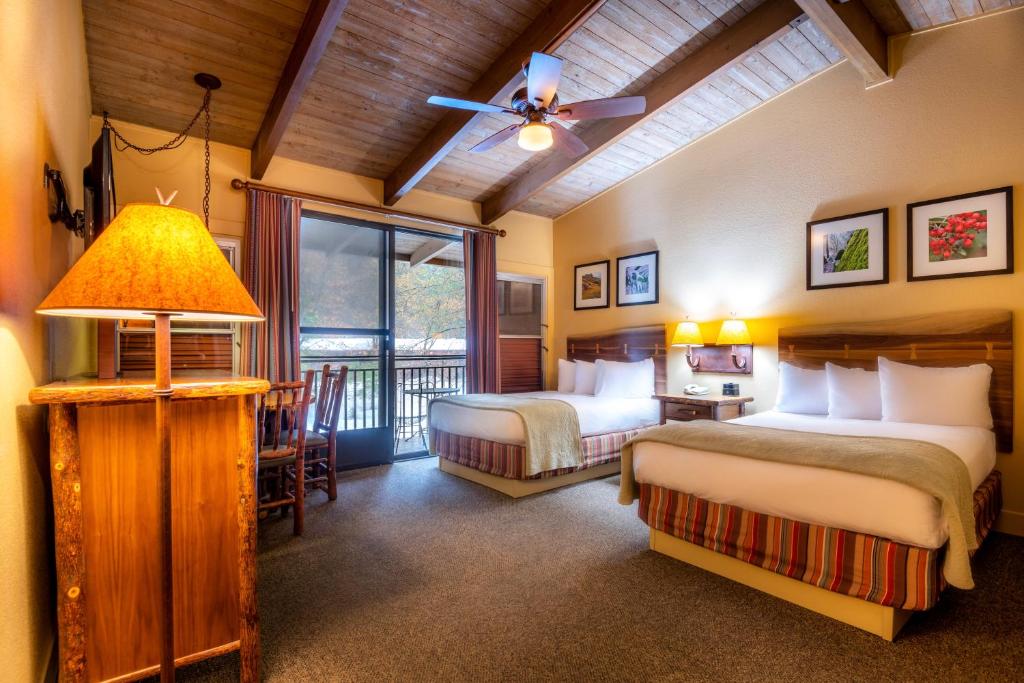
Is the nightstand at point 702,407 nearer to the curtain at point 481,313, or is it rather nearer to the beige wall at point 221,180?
the curtain at point 481,313

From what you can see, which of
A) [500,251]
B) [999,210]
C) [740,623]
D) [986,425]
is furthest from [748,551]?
[500,251]

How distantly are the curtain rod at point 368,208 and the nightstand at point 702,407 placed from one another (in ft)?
8.75

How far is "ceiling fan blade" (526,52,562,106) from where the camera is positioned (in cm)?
261

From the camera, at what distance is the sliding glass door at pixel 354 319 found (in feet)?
15.0

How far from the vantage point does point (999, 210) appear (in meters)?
3.20

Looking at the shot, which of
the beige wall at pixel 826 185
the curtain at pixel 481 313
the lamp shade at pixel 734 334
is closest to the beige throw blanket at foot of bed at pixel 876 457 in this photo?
the lamp shade at pixel 734 334

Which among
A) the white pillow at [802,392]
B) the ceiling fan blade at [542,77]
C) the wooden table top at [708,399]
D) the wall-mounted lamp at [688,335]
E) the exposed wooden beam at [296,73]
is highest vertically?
the exposed wooden beam at [296,73]

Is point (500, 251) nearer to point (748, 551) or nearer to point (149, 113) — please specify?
point (149, 113)

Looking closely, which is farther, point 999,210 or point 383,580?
point 999,210

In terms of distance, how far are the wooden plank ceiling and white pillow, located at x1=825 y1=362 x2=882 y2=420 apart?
241cm

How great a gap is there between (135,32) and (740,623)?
454 centimetres

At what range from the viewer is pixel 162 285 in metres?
1.25

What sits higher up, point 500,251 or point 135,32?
point 135,32

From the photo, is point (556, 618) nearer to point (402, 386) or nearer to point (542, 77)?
point (542, 77)
